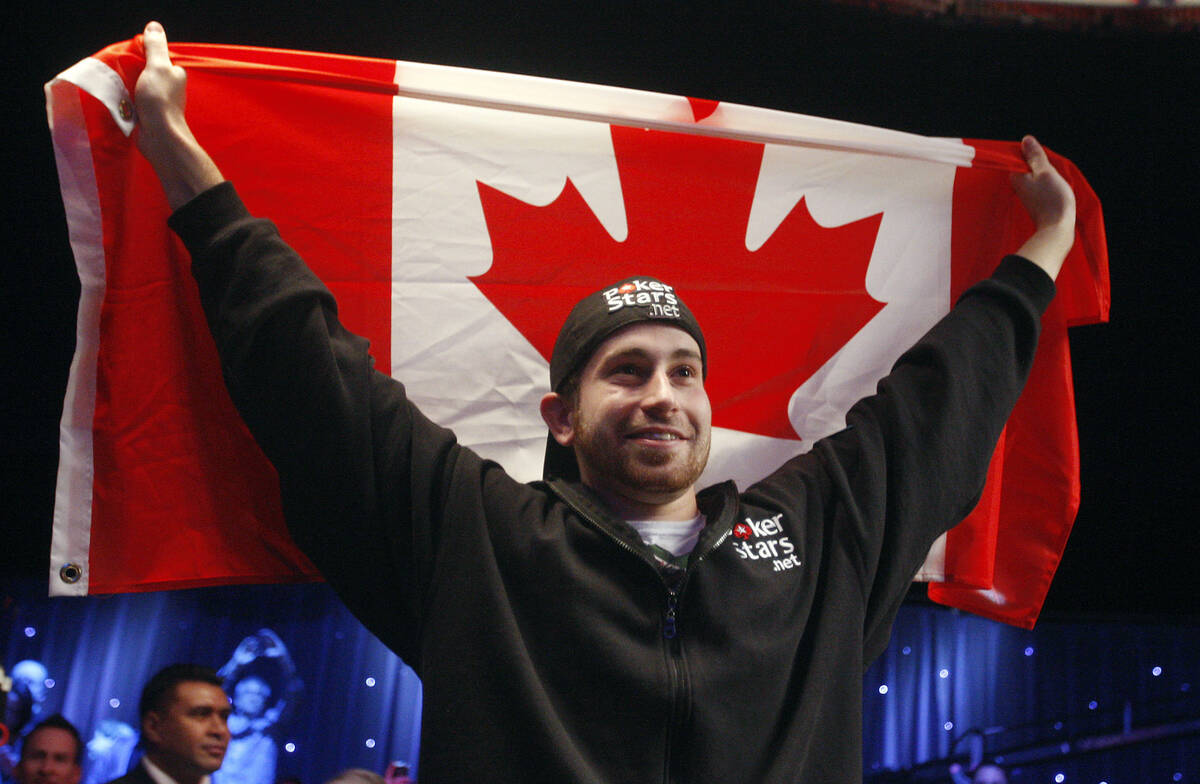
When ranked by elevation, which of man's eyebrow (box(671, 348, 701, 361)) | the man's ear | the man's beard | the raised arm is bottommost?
the man's beard

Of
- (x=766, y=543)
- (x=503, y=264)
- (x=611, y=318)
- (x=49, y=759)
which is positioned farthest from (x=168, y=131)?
(x=49, y=759)

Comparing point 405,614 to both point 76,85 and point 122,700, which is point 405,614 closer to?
point 76,85

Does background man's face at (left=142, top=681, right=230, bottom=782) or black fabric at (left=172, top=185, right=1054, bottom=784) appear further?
background man's face at (left=142, top=681, right=230, bottom=782)

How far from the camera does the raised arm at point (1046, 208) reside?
1601 mm

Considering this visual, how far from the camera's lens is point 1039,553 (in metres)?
1.68

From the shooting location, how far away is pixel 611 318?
4.41 ft

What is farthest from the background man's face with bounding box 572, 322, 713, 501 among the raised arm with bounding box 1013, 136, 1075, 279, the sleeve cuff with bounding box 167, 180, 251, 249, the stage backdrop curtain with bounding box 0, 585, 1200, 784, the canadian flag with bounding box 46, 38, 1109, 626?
the stage backdrop curtain with bounding box 0, 585, 1200, 784

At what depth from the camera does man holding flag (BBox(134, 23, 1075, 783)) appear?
1128mm

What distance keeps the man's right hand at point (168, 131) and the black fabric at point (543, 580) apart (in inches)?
1.9

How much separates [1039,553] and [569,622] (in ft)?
3.09

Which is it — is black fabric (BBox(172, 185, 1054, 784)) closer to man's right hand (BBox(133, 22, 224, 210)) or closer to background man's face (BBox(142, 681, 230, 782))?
man's right hand (BBox(133, 22, 224, 210))

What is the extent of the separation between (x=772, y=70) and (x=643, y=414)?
4.72 ft

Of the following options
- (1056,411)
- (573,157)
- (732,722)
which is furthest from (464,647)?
(1056,411)

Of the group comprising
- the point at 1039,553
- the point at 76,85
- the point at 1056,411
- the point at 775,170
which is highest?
the point at 775,170
